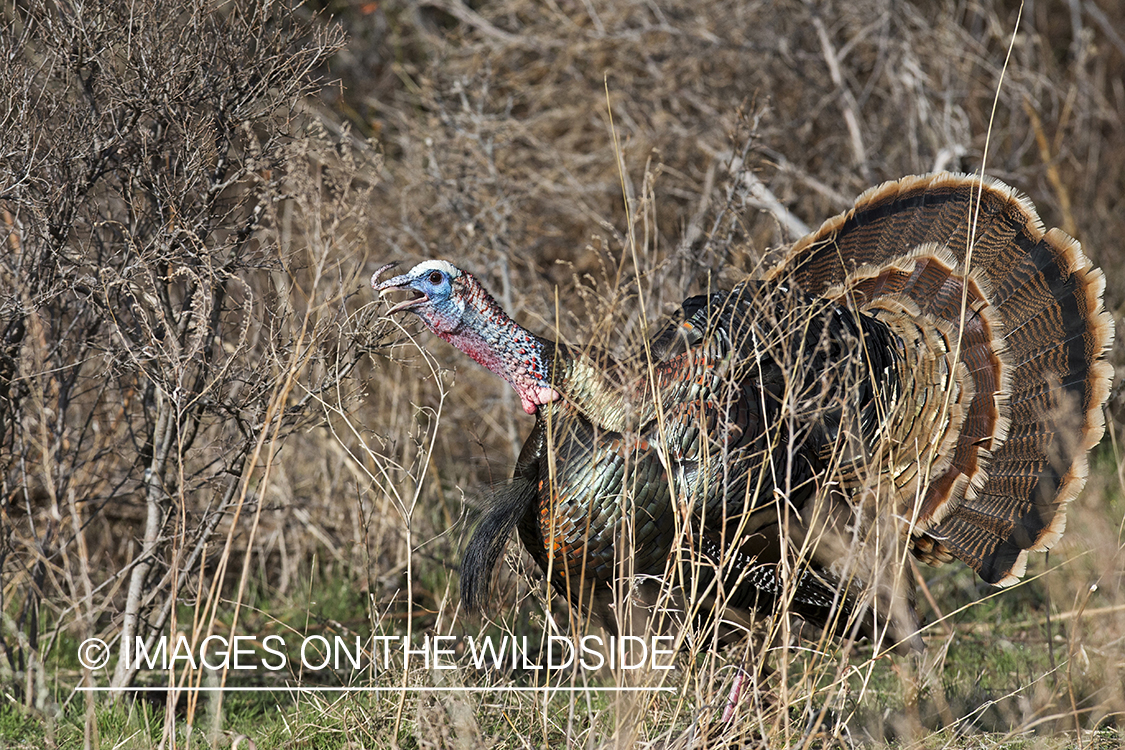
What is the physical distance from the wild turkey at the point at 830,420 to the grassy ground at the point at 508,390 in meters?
0.19

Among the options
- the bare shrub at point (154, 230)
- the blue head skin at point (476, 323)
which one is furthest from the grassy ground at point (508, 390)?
the blue head skin at point (476, 323)

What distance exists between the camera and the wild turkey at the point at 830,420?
265 centimetres

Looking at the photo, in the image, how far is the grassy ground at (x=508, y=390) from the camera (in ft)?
8.86

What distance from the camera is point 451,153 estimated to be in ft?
16.4

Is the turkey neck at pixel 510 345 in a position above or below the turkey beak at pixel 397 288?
below

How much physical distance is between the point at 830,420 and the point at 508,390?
246cm

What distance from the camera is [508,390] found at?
516 centimetres

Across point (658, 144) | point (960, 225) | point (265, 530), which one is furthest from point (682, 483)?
point (658, 144)

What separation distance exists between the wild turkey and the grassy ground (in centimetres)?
19

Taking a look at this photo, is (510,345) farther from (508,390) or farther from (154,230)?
(508,390)

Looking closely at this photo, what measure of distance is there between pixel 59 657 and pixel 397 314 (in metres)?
1.96

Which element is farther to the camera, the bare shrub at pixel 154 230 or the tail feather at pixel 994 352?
the tail feather at pixel 994 352

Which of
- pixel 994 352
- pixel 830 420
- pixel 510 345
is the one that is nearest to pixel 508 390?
pixel 510 345

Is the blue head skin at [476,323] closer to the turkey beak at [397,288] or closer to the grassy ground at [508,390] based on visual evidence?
the turkey beak at [397,288]
